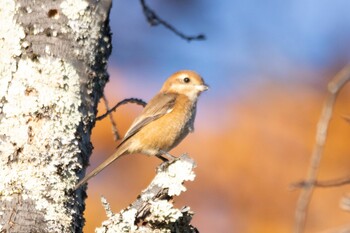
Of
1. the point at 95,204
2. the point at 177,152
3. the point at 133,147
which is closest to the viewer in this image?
the point at 133,147

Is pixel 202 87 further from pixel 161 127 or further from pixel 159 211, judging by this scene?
pixel 159 211

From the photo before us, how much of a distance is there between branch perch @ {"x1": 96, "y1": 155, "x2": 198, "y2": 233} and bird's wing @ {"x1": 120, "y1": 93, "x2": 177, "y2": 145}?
5.88 feet

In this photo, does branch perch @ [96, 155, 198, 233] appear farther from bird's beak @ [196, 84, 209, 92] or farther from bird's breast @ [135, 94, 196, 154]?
bird's beak @ [196, 84, 209, 92]

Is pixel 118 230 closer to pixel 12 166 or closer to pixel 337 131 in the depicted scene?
pixel 12 166

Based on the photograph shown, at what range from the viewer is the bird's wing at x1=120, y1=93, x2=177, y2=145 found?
5.19 meters

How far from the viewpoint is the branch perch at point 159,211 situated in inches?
125

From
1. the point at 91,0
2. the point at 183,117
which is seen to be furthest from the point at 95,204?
the point at 91,0

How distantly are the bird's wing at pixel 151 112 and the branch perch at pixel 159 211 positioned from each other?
1.79 meters

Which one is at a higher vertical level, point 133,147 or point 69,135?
point 133,147

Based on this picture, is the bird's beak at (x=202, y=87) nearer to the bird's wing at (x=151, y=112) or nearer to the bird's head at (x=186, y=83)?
the bird's head at (x=186, y=83)

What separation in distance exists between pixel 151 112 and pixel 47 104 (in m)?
2.09

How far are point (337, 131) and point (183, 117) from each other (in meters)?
3.97

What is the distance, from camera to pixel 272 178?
8773mm

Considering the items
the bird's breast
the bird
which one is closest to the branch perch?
the bird
